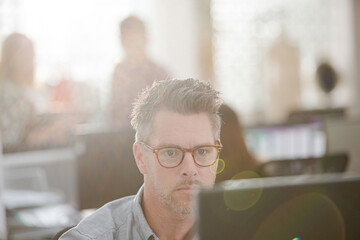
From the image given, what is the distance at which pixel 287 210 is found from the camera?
67 cm

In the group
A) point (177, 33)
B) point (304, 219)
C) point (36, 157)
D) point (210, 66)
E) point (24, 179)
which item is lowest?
point (24, 179)

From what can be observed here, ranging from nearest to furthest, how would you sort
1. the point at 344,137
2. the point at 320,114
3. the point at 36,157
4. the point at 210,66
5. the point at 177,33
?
1. the point at 344,137
2. the point at 36,157
3. the point at 320,114
4. the point at 177,33
5. the point at 210,66

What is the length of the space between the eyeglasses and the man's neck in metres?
0.07

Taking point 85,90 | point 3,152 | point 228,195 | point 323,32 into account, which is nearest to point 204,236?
point 228,195

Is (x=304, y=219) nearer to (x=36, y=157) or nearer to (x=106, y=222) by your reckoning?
(x=106, y=222)

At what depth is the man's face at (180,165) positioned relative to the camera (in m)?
0.77

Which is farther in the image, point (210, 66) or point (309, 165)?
point (210, 66)

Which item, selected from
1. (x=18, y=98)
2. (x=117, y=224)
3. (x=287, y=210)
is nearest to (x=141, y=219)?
(x=117, y=224)

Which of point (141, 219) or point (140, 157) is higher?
point (140, 157)

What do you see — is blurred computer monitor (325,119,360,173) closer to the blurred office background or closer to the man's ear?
the blurred office background

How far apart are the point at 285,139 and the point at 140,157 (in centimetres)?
270

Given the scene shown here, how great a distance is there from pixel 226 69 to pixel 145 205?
6.25 m

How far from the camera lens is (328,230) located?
68 cm

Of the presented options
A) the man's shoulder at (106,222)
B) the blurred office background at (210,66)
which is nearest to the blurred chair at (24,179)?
the blurred office background at (210,66)
